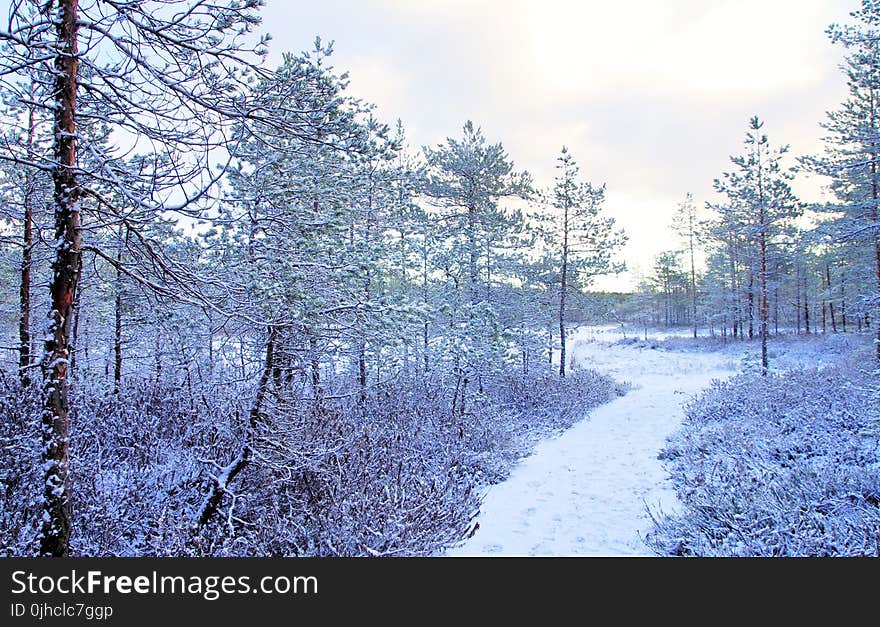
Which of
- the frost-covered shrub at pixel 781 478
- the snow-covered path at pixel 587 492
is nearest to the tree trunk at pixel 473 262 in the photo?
the snow-covered path at pixel 587 492

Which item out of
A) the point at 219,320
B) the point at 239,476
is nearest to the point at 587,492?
the point at 239,476

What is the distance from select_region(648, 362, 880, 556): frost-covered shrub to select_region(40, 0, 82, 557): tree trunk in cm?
581

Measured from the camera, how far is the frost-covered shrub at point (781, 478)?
4180mm

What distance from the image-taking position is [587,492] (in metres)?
6.86

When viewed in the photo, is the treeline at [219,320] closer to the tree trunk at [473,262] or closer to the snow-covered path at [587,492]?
the tree trunk at [473,262]

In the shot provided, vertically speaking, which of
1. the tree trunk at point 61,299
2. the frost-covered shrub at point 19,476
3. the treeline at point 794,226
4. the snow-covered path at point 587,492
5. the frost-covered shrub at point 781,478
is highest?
the treeline at point 794,226

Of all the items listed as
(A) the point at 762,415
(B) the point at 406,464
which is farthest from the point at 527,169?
(B) the point at 406,464

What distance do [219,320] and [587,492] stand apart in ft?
20.4

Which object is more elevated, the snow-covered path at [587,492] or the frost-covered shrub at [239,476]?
the frost-covered shrub at [239,476]

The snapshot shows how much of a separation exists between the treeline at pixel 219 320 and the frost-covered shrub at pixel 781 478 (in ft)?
9.87

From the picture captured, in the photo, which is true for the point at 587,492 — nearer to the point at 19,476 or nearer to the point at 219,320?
the point at 219,320

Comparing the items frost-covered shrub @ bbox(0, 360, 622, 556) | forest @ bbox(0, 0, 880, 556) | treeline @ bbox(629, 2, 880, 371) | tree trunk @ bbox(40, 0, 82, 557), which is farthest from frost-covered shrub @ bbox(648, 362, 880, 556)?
tree trunk @ bbox(40, 0, 82, 557)

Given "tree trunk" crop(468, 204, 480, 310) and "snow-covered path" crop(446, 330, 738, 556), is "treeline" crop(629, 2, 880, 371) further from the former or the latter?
"tree trunk" crop(468, 204, 480, 310)

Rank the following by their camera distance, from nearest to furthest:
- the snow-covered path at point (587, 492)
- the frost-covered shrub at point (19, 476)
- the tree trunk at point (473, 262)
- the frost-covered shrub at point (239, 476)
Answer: the frost-covered shrub at point (19, 476)
the frost-covered shrub at point (239, 476)
the snow-covered path at point (587, 492)
the tree trunk at point (473, 262)
